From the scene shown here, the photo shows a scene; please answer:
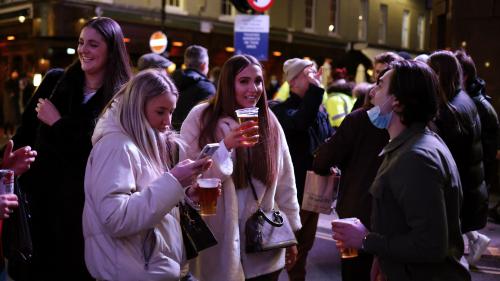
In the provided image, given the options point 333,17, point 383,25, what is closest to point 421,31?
point 383,25

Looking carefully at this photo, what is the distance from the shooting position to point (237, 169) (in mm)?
3748

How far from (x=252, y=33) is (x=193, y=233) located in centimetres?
A: 844

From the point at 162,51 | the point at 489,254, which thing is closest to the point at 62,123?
the point at 489,254

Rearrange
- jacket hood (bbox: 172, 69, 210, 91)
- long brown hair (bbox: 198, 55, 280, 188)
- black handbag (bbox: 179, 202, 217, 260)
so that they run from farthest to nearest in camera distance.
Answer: jacket hood (bbox: 172, 69, 210, 91), long brown hair (bbox: 198, 55, 280, 188), black handbag (bbox: 179, 202, 217, 260)

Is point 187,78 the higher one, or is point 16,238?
point 187,78

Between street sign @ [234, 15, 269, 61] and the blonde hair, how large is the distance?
8.21 meters

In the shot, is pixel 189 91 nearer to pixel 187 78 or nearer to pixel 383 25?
pixel 187 78

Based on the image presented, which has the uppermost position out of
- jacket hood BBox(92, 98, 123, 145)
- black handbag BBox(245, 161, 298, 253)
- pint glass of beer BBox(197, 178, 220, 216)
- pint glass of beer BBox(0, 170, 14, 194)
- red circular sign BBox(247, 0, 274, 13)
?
red circular sign BBox(247, 0, 274, 13)

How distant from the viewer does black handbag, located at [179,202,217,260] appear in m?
3.08

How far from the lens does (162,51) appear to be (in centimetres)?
2066

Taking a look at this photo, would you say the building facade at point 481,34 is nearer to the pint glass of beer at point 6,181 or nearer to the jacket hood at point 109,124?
the jacket hood at point 109,124

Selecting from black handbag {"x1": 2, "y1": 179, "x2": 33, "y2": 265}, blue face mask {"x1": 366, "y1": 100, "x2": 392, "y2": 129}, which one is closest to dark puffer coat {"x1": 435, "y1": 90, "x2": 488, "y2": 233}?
blue face mask {"x1": 366, "y1": 100, "x2": 392, "y2": 129}

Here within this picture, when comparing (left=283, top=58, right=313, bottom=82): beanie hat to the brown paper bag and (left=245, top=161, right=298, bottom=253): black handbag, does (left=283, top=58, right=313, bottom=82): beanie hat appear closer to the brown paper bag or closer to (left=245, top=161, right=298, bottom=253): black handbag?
the brown paper bag

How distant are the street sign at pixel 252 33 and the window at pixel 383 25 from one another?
25.5 metres
